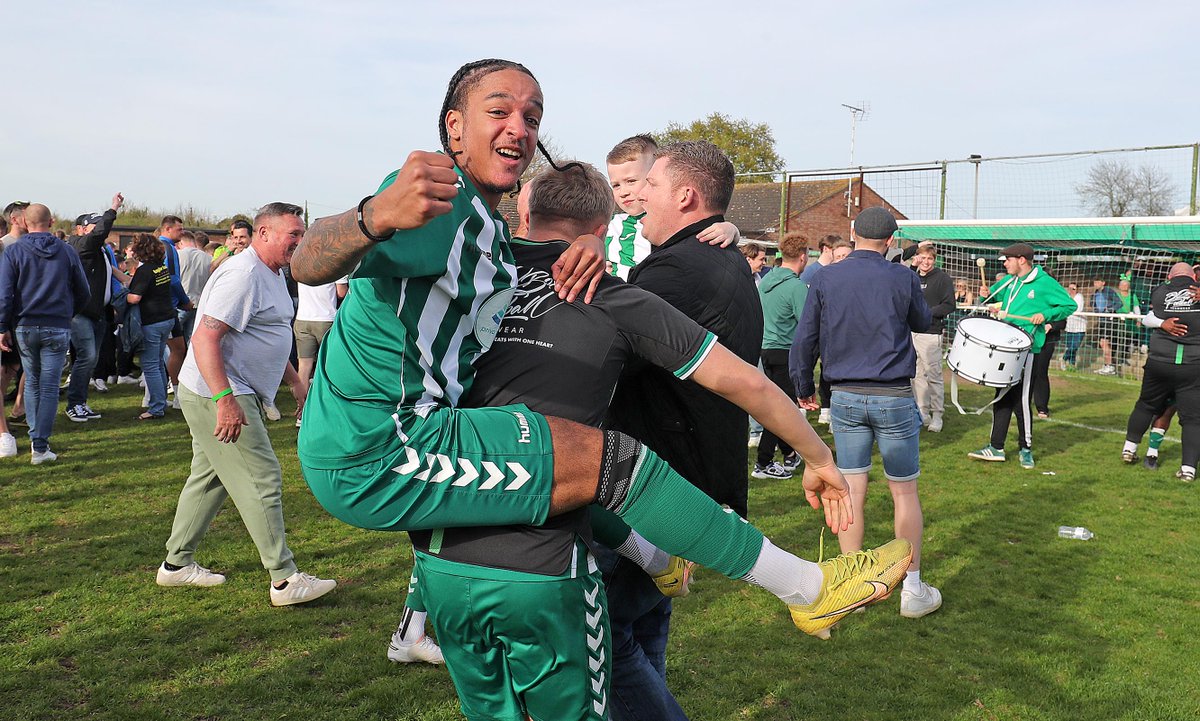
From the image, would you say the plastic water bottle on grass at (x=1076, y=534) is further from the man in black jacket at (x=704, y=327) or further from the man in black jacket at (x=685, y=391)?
the man in black jacket at (x=685, y=391)

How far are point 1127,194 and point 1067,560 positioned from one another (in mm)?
18089

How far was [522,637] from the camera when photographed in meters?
2.12

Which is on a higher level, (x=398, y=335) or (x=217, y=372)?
(x=398, y=335)

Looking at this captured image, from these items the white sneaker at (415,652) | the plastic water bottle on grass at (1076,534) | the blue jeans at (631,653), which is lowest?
the plastic water bottle on grass at (1076,534)

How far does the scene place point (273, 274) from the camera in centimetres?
506

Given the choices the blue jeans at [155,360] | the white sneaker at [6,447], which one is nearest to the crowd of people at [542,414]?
the white sneaker at [6,447]

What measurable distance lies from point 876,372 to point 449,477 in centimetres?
386

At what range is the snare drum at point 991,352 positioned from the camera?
8.48 metres

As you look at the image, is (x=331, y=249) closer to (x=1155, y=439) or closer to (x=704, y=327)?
(x=704, y=327)

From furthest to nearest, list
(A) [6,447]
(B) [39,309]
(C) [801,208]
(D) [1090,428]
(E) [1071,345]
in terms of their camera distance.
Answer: (C) [801,208], (E) [1071,345], (D) [1090,428], (A) [6,447], (B) [39,309]

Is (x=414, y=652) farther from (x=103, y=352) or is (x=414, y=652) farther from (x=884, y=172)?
(x=884, y=172)

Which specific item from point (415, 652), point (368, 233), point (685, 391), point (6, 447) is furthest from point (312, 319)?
point (368, 233)

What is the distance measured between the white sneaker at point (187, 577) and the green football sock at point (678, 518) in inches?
167

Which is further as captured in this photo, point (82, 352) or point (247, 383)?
point (82, 352)
